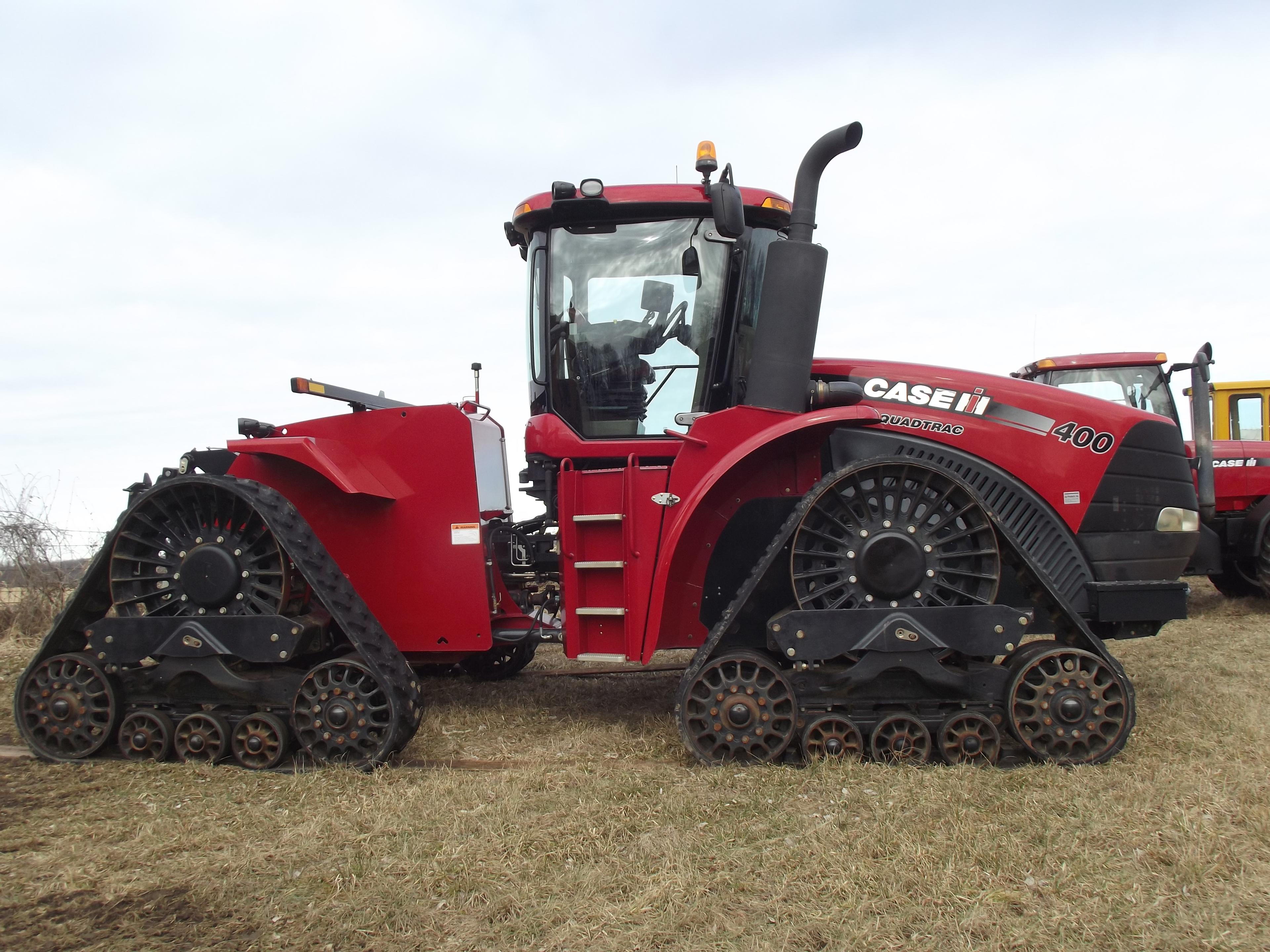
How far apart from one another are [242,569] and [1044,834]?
3744 mm

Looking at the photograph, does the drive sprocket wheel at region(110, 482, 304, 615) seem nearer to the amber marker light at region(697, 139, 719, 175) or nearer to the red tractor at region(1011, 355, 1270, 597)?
the amber marker light at region(697, 139, 719, 175)

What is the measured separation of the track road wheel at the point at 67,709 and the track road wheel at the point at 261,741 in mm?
718

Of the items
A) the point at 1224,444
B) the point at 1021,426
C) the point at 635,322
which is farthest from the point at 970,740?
the point at 1224,444

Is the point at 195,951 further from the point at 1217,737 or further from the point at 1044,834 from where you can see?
the point at 1217,737

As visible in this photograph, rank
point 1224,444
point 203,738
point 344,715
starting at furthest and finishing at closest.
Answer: point 1224,444
point 203,738
point 344,715

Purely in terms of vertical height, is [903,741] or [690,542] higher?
[690,542]

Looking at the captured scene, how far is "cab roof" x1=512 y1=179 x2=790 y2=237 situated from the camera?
483 centimetres

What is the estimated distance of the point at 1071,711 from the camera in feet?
12.9

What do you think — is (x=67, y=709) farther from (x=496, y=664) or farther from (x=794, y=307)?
(x=794, y=307)

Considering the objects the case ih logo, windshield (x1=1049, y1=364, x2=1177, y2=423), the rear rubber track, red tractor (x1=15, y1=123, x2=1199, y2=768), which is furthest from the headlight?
windshield (x1=1049, y1=364, x2=1177, y2=423)

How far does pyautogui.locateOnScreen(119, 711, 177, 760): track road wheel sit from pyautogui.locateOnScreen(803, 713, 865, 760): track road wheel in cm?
309

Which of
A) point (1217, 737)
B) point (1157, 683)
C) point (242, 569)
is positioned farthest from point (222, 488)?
point (1157, 683)

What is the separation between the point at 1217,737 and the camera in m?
4.43

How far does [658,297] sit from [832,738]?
242 cm
